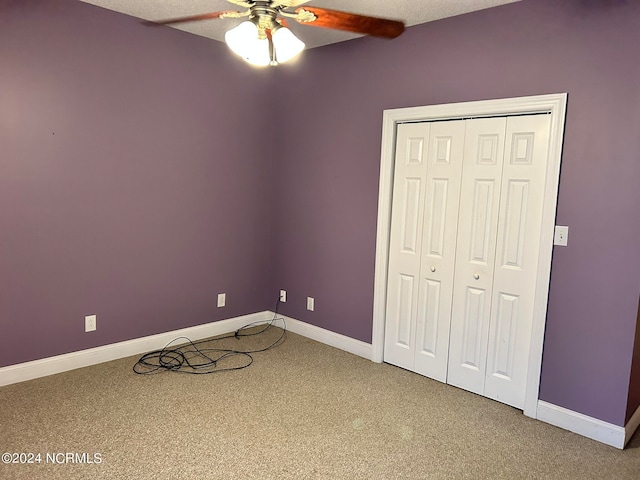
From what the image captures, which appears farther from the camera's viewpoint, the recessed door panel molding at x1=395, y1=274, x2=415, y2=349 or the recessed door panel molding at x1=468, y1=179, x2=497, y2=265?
the recessed door panel molding at x1=395, y1=274, x2=415, y2=349

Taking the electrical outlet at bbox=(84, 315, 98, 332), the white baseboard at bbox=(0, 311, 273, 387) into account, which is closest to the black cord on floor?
the white baseboard at bbox=(0, 311, 273, 387)

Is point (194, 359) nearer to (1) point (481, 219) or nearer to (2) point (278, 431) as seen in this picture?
(2) point (278, 431)

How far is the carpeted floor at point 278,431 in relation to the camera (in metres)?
2.32

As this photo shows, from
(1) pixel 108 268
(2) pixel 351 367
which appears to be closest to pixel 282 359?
(2) pixel 351 367

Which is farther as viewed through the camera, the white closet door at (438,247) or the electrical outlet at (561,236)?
the white closet door at (438,247)

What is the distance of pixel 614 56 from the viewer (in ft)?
8.19

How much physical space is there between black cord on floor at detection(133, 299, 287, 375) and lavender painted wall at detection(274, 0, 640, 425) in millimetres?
1021

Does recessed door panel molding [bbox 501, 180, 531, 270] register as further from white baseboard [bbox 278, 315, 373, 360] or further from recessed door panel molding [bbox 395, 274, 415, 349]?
white baseboard [bbox 278, 315, 373, 360]

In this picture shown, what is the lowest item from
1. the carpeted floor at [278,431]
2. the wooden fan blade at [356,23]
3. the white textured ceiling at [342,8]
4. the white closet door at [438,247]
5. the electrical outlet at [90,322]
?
the carpeted floor at [278,431]

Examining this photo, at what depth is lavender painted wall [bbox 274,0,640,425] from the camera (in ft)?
8.25

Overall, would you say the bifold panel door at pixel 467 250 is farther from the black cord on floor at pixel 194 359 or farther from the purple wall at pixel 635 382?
the black cord on floor at pixel 194 359

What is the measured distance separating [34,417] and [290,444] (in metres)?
1.54

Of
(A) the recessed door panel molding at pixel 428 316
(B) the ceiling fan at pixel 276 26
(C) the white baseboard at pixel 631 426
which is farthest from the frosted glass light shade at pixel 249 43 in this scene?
(C) the white baseboard at pixel 631 426

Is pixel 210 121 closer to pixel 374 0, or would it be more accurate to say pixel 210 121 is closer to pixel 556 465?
pixel 374 0
